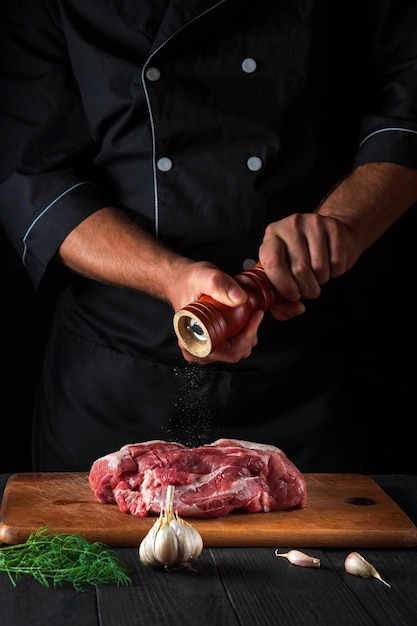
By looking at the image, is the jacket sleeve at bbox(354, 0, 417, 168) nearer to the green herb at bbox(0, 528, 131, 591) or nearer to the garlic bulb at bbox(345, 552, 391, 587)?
the garlic bulb at bbox(345, 552, 391, 587)

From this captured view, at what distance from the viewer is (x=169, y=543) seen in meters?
1.72

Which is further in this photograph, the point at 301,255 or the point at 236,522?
the point at 301,255

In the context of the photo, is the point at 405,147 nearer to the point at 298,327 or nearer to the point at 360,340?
the point at 298,327

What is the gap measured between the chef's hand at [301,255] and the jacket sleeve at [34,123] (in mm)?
604

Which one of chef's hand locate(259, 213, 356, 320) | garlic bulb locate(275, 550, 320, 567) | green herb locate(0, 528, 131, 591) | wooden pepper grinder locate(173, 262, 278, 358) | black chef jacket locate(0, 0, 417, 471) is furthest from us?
black chef jacket locate(0, 0, 417, 471)

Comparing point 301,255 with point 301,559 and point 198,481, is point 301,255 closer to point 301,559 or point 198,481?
point 198,481

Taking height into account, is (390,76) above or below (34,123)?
above

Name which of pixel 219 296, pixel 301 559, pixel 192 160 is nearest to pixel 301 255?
pixel 219 296

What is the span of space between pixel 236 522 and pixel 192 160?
1.01m

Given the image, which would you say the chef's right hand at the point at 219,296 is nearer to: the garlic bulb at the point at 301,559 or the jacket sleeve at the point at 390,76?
the garlic bulb at the point at 301,559

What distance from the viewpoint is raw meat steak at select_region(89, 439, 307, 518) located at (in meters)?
1.98

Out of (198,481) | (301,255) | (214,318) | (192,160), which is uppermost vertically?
(192,160)

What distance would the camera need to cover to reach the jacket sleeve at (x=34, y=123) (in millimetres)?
2670

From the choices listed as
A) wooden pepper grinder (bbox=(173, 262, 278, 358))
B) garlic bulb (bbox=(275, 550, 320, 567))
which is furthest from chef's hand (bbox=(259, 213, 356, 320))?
garlic bulb (bbox=(275, 550, 320, 567))
